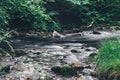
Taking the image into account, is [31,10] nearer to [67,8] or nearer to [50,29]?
[50,29]

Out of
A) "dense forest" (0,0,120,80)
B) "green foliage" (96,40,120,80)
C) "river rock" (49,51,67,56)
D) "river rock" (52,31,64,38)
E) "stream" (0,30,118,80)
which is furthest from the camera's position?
"river rock" (52,31,64,38)

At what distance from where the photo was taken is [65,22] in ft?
65.9

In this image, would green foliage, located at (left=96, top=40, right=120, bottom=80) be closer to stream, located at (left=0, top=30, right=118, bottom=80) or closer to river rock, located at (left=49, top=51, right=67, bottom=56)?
stream, located at (left=0, top=30, right=118, bottom=80)

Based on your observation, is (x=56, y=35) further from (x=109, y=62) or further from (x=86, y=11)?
(x=109, y=62)

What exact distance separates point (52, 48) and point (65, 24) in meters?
6.44

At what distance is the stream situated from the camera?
9.91 m

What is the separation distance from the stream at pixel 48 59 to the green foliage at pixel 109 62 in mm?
344

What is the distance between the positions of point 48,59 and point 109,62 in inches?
111

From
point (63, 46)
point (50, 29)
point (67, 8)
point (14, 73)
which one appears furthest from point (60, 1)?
point (14, 73)

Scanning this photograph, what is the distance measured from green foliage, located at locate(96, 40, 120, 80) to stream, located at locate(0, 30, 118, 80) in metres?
0.34

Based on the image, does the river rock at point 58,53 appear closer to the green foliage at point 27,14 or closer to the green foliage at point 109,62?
the green foliage at point 109,62

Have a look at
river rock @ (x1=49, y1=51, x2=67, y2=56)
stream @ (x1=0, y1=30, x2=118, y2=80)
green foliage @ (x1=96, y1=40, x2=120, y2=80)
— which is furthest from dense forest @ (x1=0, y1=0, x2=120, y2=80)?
river rock @ (x1=49, y1=51, x2=67, y2=56)

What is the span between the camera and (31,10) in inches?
635

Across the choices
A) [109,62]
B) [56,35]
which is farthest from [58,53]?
[56,35]
